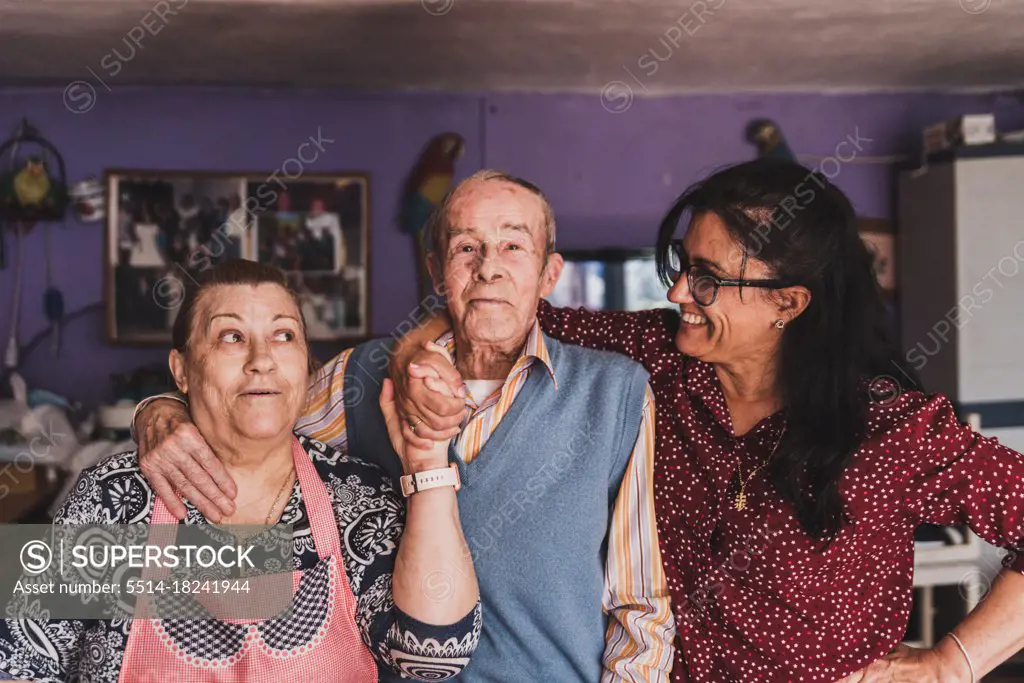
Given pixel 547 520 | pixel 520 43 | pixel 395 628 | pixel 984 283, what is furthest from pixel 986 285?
pixel 395 628

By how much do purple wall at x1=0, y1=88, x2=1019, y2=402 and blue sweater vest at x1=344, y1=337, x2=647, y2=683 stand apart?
10.3 feet

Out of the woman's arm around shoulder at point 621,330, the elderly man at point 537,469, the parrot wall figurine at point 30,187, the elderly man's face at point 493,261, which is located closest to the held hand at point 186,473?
the elderly man at point 537,469

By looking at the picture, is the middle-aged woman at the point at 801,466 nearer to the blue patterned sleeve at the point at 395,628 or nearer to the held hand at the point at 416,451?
the held hand at the point at 416,451

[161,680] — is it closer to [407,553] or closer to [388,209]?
[407,553]

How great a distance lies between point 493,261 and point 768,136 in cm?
368

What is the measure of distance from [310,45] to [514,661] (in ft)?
9.55

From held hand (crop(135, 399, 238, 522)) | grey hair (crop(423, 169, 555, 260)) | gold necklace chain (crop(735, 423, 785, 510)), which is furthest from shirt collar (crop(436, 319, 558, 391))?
held hand (crop(135, 399, 238, 522))

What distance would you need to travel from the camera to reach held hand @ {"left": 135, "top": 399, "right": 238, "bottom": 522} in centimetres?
152

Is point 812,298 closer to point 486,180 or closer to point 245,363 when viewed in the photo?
point 486,180

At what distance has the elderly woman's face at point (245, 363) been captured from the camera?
1.54 meters

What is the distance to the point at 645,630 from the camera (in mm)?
1611

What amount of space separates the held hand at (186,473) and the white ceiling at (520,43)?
2.06 meters

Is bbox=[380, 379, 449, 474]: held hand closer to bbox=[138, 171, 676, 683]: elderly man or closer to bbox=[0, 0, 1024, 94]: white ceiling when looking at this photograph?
bbox=[138, 171, 676, 683]: elderly man

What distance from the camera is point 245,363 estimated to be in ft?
5.10
